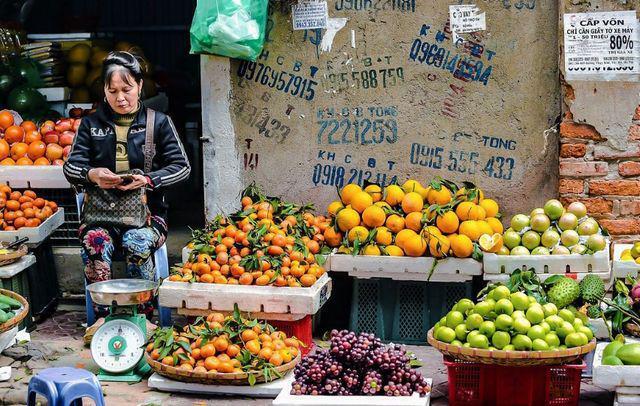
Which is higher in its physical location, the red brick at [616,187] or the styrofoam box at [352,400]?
the red brick at [616,187]

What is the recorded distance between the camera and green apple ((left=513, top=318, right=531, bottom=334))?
5480 mm

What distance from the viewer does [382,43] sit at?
298 inches

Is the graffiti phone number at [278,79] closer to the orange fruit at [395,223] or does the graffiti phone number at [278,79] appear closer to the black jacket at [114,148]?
the black jacket at [114,148]

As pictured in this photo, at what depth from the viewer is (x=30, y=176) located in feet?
26.3

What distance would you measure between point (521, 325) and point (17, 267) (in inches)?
149

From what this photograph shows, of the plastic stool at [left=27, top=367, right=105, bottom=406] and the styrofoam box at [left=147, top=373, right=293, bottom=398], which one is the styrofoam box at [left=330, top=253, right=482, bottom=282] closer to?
the styrofoam box at [left=147, top=373, right=293, bottom=398]

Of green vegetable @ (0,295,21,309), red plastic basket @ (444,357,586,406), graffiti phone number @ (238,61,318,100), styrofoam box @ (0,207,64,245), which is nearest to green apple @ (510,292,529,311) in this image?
red plastic basket @ (444,357,586,406)

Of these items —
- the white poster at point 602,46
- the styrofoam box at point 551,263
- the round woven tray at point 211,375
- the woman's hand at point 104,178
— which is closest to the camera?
the round woven tray at point 211,375

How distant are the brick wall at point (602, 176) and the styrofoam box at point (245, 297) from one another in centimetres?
197

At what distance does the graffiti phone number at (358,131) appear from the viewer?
762cm

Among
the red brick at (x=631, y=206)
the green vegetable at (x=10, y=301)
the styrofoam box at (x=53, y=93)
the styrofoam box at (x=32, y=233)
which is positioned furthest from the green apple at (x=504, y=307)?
the styrofoam box at (x=53, y=93)

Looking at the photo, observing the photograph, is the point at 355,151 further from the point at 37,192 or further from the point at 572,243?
the point at 37,192

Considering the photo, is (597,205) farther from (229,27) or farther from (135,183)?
(135,183)

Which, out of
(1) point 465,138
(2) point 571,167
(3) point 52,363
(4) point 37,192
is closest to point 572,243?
(2) point 571,167
